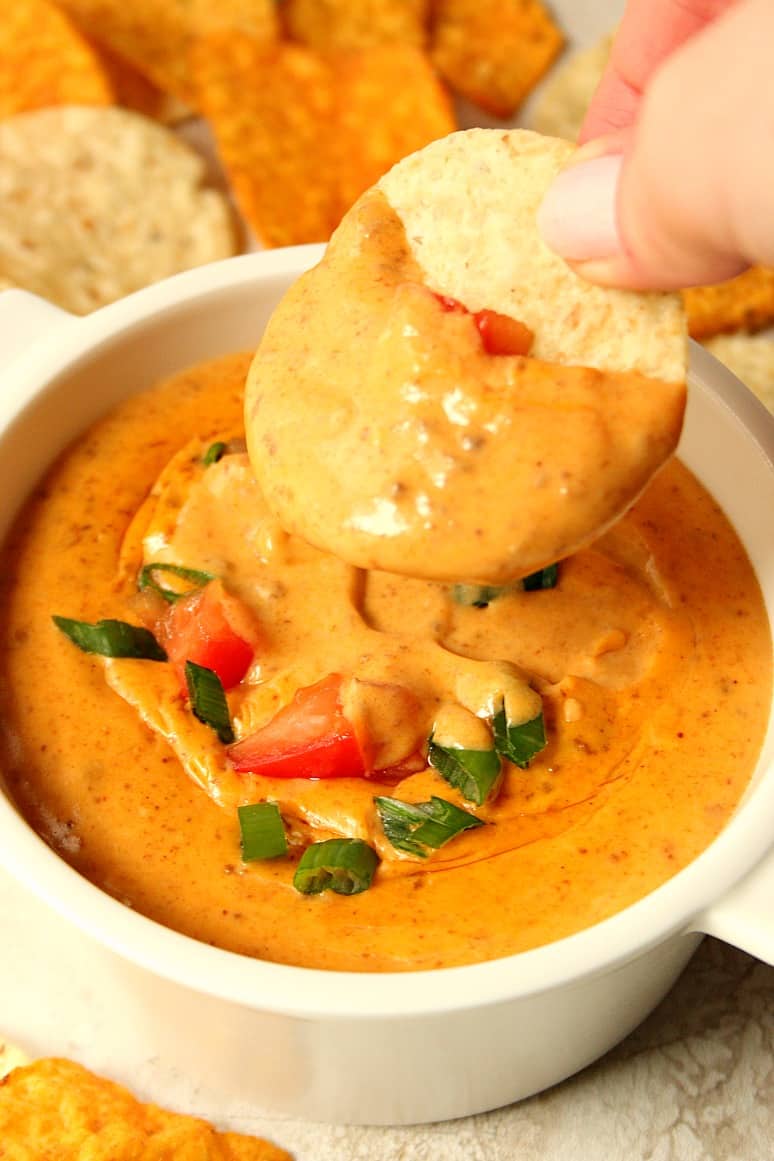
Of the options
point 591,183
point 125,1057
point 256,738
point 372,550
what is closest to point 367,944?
point 256,738

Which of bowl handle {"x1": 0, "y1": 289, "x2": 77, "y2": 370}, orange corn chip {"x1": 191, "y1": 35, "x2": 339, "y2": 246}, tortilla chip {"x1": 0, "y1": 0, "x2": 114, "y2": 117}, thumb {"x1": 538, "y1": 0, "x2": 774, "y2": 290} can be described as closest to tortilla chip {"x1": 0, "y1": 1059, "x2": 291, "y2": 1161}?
bowl handle {"x1": 0, "y1": 289, "x2": 77, "y2": 370}

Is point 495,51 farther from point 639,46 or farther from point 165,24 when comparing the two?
point 639,46

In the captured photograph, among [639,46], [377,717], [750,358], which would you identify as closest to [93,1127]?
[377,717]

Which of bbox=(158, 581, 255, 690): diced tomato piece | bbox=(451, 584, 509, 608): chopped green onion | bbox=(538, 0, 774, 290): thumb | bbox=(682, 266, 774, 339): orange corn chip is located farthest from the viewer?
bbox=(682, 266, 774, 339): orange corn chip

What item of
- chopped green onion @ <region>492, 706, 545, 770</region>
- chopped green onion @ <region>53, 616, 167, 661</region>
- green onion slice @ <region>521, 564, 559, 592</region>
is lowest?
chopped green onion @ <region>53, 616, 167, 661</region>

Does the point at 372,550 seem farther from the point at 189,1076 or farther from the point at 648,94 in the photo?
the point at 189,1076

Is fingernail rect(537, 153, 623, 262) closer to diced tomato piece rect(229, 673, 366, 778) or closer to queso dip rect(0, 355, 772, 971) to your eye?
queso dip rect(0, 355, 772, 971)

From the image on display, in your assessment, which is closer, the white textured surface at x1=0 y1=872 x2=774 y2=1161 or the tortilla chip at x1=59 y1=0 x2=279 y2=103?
the white textured surface at x1=0 y1=872 x2=774 y2=1161
